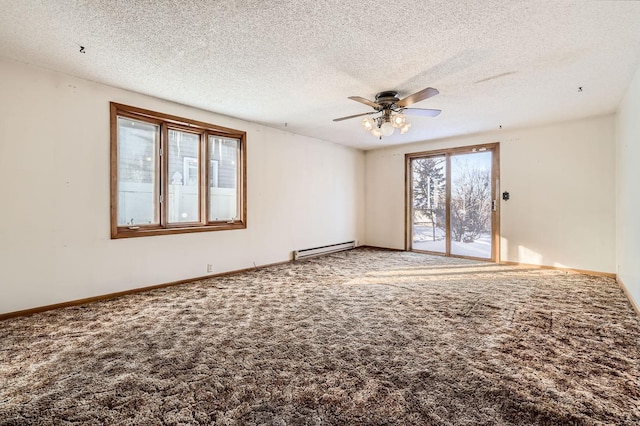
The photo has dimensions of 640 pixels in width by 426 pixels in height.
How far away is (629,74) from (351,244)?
17.7 ft

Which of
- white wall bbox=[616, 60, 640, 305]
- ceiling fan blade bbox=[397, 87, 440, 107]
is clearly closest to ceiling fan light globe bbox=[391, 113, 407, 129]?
ceiling fan blade bbox=[397, 87, 440, 107]

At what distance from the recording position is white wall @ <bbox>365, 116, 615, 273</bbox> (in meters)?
4.73

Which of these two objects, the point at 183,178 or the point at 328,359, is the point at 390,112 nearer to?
the point at 328,359

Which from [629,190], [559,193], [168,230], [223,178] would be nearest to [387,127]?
[223,178]

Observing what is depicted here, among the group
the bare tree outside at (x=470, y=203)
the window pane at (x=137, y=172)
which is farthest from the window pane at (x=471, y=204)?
the window pane at (x=137, y=172)

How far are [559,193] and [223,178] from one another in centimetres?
564

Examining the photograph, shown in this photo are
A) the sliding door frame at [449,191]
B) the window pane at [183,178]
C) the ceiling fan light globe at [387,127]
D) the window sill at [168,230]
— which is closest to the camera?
the ceiling fan light globe at [387,127]

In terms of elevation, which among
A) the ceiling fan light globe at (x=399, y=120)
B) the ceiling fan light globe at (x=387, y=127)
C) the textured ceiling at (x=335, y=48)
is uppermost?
the textured ceiling at (x=335, y=48)

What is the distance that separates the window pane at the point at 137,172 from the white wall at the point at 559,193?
564cm

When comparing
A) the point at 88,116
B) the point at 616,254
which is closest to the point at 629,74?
the point at 616,254

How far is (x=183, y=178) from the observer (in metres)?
4.52

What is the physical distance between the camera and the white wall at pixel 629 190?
3172mm

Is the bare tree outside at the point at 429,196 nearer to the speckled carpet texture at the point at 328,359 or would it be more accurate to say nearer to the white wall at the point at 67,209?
the speckled carpet texture at the point at 328,359

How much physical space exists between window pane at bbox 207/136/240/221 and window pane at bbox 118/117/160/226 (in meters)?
0.82
